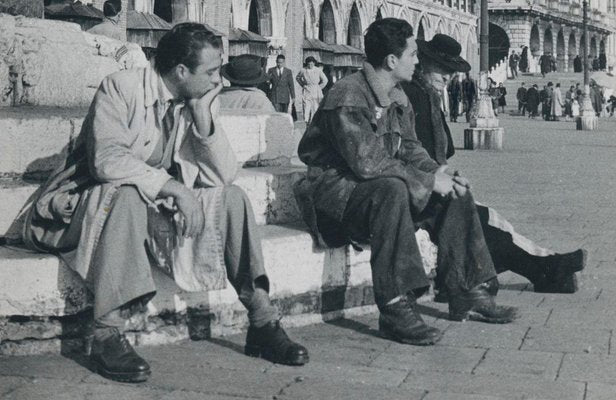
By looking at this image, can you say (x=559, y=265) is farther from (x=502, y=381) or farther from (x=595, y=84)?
(x=595, y=84)

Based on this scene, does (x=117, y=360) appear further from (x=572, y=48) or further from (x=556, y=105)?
(x=572, y=48)

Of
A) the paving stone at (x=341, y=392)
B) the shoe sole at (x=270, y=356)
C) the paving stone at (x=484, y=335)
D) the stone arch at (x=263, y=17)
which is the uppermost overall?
the stone arch at (x=263, y=17)

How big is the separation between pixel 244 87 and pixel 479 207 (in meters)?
2.64

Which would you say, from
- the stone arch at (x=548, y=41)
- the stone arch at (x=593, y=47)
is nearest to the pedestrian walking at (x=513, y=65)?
the stone arch at (x=548, y=41)

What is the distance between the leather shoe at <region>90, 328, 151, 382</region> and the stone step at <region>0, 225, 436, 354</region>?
33 centimetres

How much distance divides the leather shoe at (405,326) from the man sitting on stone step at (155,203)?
551 millimetres

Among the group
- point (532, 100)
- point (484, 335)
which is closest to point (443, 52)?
point (484, 335)

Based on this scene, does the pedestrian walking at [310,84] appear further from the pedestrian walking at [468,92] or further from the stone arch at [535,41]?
the stone arch at [535,41]

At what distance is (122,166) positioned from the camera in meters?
4.40

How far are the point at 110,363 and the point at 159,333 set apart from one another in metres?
0.59

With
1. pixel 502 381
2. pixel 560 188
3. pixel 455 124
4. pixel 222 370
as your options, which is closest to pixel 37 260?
pixel 222 370

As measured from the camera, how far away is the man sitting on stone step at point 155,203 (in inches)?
170

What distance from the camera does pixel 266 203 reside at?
5633mm

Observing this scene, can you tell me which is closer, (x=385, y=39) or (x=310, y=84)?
(x=385, y=39)
